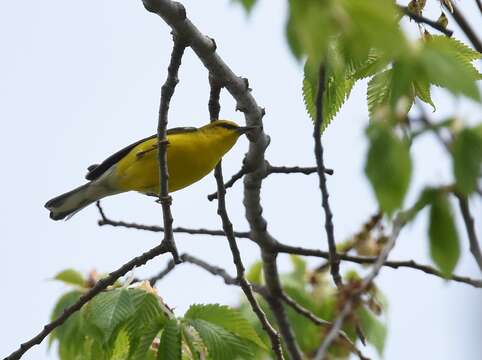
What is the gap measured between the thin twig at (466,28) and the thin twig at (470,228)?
2370 mm

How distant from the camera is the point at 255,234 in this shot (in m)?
6.09

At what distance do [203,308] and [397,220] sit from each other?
194 centimetres

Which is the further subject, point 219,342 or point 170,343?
point 219,342

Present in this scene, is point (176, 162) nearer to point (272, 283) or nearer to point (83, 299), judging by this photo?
point (272, 283)

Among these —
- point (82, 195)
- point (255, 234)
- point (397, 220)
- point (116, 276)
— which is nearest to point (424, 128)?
point (397, 220)

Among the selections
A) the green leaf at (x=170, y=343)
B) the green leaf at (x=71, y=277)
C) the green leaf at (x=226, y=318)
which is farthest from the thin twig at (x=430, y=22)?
the green leaf at (x=71, y=277)

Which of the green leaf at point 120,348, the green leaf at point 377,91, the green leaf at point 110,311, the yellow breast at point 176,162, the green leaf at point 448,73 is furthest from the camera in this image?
the yellow breast at point 176,162

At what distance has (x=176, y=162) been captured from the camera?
6895 millimetres

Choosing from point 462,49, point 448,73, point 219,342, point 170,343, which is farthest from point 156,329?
point 448,73

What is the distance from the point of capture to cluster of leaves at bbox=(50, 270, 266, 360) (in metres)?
4.13

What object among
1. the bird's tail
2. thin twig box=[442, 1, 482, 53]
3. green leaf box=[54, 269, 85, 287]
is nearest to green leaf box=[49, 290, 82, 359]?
green leaf box=[54, 269, 85, 287]

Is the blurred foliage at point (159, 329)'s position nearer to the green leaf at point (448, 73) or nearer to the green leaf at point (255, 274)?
the green leaf at point (448, 73)

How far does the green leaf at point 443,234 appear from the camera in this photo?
7.07 feet

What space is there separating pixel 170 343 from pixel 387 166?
2334 millimetres
